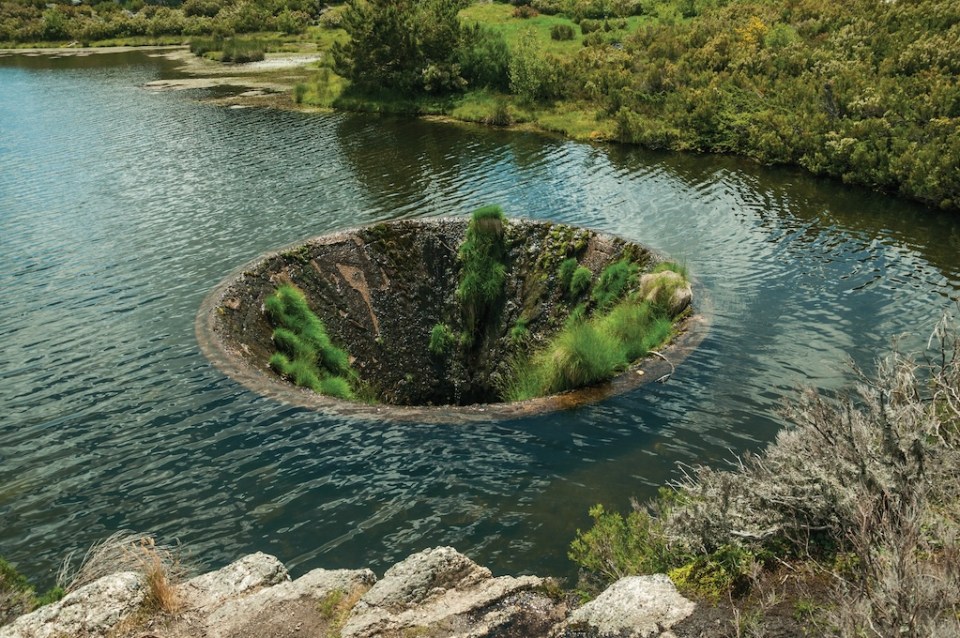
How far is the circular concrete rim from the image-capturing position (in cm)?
1346

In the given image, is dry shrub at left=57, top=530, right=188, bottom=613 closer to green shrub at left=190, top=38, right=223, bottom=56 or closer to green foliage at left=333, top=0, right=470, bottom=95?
green foliage at left=333, top=0, right=470, bottom=95

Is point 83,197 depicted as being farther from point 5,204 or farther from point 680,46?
point 680,46

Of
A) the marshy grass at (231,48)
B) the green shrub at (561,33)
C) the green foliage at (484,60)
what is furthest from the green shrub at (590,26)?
the marshy grass at (231,48)

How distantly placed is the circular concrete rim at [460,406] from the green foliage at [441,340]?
6336 millimetres

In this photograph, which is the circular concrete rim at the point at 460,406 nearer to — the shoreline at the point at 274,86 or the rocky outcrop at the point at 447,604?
the rocky outcrop at the point at 447,604

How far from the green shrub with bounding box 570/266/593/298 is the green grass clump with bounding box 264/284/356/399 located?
A: 6.35m

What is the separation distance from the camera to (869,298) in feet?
56.0

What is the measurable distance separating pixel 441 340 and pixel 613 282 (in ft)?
17.9

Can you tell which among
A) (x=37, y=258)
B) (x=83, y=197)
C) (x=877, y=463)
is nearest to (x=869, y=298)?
(x=877, y=463)

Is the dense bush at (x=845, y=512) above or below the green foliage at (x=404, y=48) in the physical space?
below

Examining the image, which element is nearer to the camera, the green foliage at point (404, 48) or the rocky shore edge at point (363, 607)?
the rocky shore edge at point (363, 607)

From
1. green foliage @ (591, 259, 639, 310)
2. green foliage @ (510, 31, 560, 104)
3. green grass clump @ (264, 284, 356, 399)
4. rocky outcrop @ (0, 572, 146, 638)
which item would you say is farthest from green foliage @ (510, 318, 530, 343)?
green foliage @ (510, 31, 560, 104)

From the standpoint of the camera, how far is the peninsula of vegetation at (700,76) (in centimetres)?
2641

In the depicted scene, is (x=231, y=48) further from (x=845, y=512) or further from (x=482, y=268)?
(x=845, y=512)
